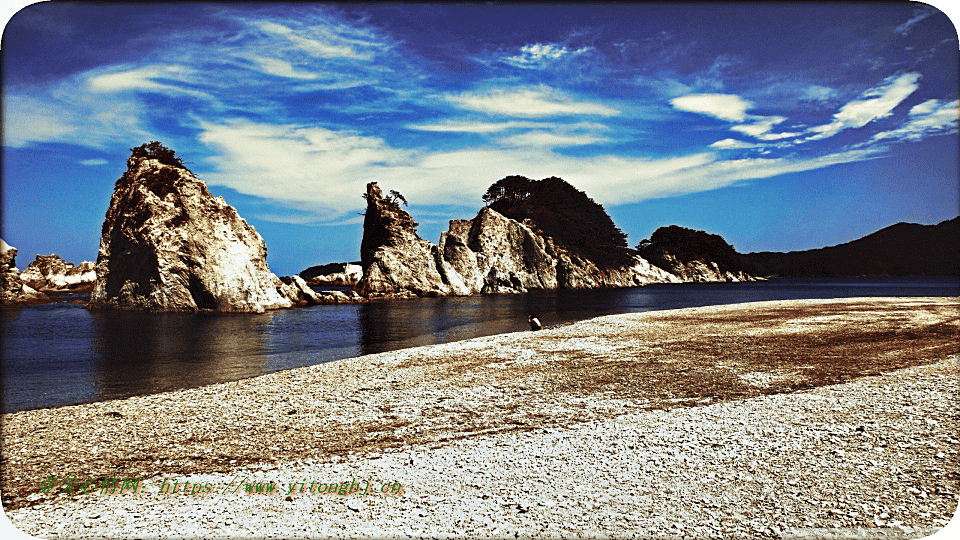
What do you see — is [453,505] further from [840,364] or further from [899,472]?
[840,364]

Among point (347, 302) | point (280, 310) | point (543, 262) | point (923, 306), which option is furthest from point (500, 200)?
point (923, 306)

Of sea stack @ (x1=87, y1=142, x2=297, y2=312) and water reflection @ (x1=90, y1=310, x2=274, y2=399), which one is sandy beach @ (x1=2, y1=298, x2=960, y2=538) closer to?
water reflection @ (x1=90, y1=310, x2=274, y2=399)

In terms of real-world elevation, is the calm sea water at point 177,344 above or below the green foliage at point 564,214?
below

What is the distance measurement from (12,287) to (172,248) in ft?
106

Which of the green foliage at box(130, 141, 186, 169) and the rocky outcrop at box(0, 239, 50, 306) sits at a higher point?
the green foliage at box(130, 141, 186, 169)

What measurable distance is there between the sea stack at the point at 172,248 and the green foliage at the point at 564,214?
74387 mm

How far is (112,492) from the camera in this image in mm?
7820

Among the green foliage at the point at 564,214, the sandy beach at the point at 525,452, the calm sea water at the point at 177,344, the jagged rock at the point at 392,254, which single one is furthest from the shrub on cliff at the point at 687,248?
the sandy beach at the point at 525,452

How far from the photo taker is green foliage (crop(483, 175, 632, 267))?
383 feet

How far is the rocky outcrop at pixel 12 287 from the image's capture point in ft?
181

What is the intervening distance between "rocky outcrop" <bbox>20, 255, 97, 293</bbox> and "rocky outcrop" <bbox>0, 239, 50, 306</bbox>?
4120 centimetres

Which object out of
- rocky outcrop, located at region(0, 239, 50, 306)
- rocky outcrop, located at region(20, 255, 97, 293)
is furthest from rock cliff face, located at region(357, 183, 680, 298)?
rocky outcrop, located at region(20, 255, 97, 293)

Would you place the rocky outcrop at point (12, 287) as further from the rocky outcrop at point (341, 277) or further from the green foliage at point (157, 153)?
the rocky outcrop at point (341, 277)

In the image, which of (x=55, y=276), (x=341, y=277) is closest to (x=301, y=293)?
(x=341, y=277)
